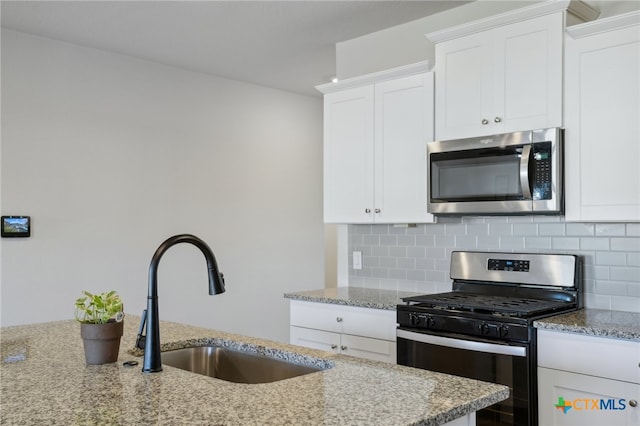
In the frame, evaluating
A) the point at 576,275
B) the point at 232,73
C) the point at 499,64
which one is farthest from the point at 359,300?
the point at 232,73

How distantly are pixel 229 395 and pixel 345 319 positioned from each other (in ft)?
6.70

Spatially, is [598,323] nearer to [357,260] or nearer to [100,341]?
[357,260]

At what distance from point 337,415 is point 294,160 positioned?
4780 millimetres

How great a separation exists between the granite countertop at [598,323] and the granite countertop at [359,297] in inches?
33.8

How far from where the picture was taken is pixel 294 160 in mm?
5980

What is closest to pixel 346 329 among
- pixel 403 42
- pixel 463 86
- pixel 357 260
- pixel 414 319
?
pixel 414 319

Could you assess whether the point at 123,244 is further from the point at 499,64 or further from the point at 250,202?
the point at 499,64

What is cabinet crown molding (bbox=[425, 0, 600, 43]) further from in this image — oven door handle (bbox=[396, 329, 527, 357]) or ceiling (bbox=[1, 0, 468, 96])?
oven door handle (bbox=[396, 329, 527, 357])

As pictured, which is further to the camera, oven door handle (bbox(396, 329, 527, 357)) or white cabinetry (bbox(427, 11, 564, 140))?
white cabinetry (bbox(427, 11, 564, 140))

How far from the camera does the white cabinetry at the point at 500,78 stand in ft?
9.36

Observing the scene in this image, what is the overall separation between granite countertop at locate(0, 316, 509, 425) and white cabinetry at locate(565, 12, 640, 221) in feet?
4.78

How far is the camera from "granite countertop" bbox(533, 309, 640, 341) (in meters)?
2.38

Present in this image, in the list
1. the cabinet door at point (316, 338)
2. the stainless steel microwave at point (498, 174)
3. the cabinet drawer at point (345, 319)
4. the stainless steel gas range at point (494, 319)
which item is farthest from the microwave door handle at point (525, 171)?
the cabinet door at point (316, 338)

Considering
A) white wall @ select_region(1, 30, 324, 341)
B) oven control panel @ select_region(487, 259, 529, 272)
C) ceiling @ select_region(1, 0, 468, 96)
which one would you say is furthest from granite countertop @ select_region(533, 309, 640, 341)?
white wall @ select_region(1, 30, 324, 341)
